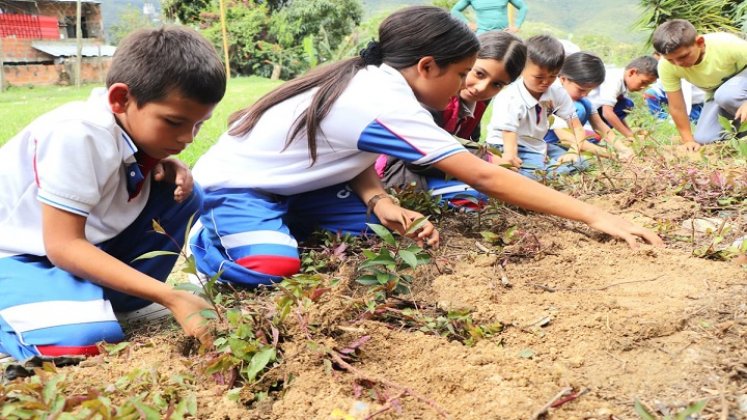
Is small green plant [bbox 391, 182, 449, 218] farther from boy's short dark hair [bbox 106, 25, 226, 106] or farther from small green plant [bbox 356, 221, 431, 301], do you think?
boy's short dark hair [bbox 106, 25, 226, 106]

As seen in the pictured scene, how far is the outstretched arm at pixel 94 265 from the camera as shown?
1.64m

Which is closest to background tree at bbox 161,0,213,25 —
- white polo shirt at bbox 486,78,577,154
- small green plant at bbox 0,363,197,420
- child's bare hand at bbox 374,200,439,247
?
white polo shirt at bbox 486,78,577,154

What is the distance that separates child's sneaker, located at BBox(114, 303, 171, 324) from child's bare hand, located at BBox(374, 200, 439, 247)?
80cm

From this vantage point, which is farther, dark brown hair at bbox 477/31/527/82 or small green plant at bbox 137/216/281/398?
dark brown hair at bbox 477/31/527/82

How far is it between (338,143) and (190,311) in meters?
0.86

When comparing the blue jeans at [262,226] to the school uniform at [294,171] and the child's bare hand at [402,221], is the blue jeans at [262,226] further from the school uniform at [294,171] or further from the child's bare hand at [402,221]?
the child's bare hand at [402,221]

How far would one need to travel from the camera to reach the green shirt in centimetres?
464

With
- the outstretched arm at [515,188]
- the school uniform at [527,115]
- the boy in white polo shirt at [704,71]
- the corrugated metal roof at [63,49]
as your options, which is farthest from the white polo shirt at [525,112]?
the corrugated metal roof at [63,49]

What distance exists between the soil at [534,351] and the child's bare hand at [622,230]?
65mm

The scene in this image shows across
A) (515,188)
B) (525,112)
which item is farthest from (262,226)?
(525,112)

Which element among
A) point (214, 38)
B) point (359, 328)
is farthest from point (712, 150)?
point (214, 38)

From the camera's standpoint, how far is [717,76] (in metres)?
4.73

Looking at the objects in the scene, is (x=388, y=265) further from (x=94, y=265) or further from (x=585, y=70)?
(x=585, y=70)

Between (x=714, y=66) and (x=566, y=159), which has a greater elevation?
(x=714, y=66)
